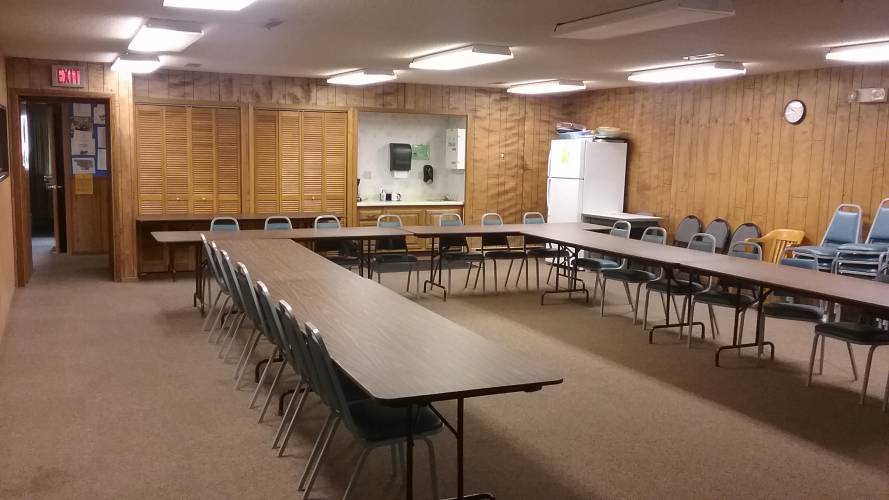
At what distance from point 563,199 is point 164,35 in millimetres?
6322

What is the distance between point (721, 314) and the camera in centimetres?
787

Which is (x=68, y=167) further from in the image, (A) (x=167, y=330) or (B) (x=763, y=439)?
(B) (x=763, y=439)

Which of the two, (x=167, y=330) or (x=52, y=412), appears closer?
(x=52, y=412)

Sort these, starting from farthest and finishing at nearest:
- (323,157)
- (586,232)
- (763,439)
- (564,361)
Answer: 1. (323,157)
2. (586,232)
3. (564,361)
4. (763,439)

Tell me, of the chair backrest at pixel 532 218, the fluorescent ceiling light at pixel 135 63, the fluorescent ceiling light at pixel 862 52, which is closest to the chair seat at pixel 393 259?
the chair backrest at pixel 532 218

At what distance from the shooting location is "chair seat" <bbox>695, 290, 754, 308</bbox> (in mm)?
6040

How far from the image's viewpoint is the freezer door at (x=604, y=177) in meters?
10.4

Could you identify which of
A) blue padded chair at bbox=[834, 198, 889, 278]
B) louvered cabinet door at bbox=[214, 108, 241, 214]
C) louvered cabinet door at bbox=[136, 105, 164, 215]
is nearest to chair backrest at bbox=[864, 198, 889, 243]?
blue padded chair at bbox=[834, 198, 889, 278]

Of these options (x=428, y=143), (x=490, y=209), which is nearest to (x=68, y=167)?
(x=428, y=143)

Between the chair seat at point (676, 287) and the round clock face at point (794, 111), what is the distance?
2.74m

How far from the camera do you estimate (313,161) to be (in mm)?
10281

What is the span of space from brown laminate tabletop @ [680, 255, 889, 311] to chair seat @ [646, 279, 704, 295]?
0.33 m

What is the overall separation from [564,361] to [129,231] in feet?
19.3

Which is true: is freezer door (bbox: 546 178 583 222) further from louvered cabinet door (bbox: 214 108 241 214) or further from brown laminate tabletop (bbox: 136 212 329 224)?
louvered cabinet door (bbox: 214 108 241 214)
